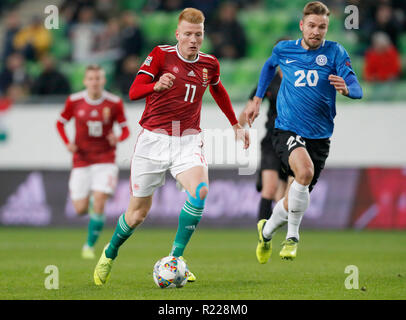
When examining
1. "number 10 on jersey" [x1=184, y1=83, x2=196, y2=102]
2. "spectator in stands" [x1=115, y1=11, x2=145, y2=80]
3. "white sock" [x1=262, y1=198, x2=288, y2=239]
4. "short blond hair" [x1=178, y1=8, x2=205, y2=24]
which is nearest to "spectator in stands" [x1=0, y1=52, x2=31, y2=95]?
"spectator in stands" [x1=115, y1=11, x2=145, y2=80]

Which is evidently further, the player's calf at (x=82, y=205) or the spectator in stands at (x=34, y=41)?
the spectator in stands at (x=34, y=41)

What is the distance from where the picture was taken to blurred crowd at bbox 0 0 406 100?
56.0ft

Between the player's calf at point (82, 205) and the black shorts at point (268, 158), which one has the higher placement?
the black shorts at point (268, 158)

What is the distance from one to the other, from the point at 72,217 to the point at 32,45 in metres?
5.06

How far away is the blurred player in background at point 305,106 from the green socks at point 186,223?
0.97m

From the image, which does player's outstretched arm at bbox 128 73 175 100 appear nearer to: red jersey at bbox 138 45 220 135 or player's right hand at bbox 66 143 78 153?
red jersey at bbox 138 45 220 135

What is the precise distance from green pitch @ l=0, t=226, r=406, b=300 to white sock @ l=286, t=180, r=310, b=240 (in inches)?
20.4

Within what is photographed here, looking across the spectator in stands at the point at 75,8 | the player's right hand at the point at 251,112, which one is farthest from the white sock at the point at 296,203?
the spectator in stands at the point at 75,8

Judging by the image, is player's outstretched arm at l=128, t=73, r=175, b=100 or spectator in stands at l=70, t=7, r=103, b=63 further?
spectator in stands at l=70, t=7, r=103, b=63

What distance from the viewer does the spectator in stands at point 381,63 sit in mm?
16578

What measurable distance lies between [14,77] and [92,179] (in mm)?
7677

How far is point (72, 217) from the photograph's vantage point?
1650 cm

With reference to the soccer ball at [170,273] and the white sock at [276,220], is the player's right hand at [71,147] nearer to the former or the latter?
the white sock at [276,220]

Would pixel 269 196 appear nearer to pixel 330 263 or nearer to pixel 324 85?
pixel 330 263
